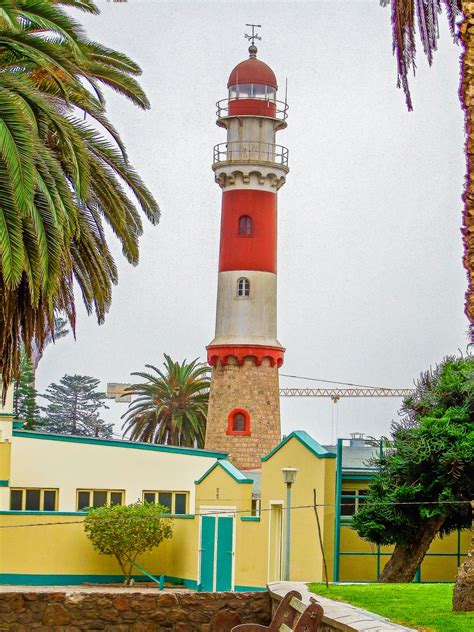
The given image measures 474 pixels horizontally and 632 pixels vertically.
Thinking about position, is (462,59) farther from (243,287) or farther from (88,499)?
(243,287)

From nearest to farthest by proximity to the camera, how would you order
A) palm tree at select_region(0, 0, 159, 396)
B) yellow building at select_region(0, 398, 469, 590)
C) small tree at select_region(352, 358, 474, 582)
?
1. palm tree at select_region(0, 0, 159, 396)
2. small tree at select_region(352, 358, 474, 582)
3. yellow building at select_region(0, 398, 469, 590)

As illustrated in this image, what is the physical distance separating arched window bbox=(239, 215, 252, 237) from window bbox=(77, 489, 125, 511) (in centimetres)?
1483

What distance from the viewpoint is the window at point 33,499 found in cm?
4075

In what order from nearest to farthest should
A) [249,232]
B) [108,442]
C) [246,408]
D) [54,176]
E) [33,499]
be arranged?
[54,176] → [33,499] → [108,442] → [249,232] → [246,408]

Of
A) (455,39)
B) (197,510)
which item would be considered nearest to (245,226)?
(197,510)

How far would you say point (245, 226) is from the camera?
179ft

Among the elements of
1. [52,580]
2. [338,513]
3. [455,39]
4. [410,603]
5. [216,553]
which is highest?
[455,39]

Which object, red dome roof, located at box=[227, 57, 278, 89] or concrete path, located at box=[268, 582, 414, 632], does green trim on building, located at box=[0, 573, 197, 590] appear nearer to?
concrete path, located at box=[268, 582, 414, 632]

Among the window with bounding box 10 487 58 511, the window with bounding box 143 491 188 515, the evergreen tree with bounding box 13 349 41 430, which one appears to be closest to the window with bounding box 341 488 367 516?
the window with bounding box 10 487 58 511

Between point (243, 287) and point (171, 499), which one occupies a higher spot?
point (243, 287)

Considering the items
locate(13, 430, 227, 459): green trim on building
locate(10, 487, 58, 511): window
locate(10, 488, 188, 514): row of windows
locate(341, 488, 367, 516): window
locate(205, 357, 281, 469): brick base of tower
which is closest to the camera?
locate(341, 488, 367, 516): window

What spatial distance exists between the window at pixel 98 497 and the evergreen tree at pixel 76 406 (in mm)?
58409

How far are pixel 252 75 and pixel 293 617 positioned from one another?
44.3 m

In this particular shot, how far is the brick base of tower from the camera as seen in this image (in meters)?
54.7
